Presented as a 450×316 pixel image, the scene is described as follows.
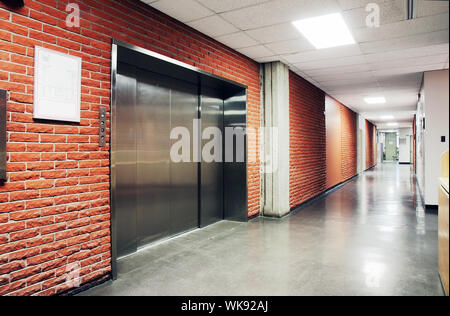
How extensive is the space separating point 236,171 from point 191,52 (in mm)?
2159

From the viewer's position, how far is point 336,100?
1045 centimetres

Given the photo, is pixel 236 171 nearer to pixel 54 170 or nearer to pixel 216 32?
pixel 216 32

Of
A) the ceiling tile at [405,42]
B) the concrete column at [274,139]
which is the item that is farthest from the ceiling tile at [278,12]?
the concrete column at [274,139]

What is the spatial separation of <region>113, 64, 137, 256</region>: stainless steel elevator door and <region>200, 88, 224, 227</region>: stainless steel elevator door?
56.4 inches

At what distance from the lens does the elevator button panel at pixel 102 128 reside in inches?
116

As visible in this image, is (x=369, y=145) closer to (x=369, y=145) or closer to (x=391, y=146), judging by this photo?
(x=369, y=145)

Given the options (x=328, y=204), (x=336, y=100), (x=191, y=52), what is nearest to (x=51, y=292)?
(x=191, y=52)

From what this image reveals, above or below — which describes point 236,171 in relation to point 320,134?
below

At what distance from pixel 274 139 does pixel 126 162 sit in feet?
9.61

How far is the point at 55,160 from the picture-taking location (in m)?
2.60

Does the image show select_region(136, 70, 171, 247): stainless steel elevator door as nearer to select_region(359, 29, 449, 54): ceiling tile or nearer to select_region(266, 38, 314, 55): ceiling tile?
select_region(266, 38, 314, 55): ceiling tile
